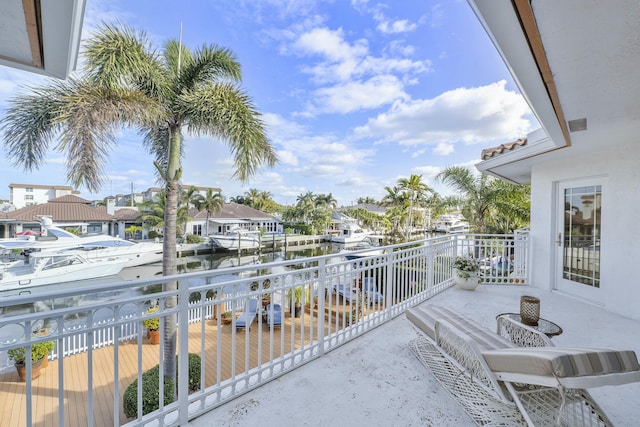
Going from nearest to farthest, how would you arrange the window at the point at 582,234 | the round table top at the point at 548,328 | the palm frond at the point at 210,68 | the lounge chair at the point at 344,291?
the round table top at the point at 548,328 → the lounge chair at the point at 344,291 → the window at the point at 582,234 → the palm frond at the point at 210,68

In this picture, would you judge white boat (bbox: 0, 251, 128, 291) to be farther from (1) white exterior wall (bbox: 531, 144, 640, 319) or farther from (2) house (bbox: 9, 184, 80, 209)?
(2) house (bbox: 9, 184, 80, 209)

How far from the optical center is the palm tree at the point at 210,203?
2855 cm

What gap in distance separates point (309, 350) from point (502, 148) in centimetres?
514

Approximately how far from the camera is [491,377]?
70.5 inches

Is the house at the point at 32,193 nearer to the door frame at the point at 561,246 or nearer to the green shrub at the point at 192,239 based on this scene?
the green shrub at the point at 192,239

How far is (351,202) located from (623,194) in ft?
201

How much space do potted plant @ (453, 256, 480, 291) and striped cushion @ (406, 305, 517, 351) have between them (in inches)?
106

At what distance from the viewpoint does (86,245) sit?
51.0 ft

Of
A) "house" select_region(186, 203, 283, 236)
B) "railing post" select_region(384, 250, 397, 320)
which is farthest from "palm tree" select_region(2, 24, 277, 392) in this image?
"house" select_region(186, 203, 283, 236)

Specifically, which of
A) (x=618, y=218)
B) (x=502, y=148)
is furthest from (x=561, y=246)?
(x=502, y=148)

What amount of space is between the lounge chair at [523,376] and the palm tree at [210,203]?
29049 mm

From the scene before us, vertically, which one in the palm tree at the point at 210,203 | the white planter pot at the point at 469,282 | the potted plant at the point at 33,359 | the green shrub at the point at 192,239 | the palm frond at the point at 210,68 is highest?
the palm frond at the point at 210,68

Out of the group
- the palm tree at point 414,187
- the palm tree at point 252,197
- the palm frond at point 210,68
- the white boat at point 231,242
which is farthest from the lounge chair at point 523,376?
the palm tree at point 252,197

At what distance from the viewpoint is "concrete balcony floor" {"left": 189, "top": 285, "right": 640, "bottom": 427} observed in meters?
1.98
